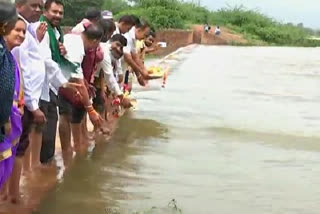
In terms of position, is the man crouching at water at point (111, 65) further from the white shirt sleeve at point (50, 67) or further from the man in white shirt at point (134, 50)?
the white shirt sleeve at point (50, 67)

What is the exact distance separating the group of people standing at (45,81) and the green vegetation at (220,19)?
126ft

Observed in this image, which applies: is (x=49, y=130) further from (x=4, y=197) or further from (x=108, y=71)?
(x=108, y=71)

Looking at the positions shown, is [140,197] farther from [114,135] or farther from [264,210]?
[114,135]

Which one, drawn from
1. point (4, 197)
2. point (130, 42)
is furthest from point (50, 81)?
point (130, 42)

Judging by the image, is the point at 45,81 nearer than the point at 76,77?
Yes

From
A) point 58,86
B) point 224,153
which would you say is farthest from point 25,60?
point 224,153

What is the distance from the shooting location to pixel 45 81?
19.5 feet

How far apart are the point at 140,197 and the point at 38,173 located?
896mm

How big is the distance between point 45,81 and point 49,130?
49cm

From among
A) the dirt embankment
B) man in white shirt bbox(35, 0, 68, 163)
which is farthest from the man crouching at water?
the dirt embankment

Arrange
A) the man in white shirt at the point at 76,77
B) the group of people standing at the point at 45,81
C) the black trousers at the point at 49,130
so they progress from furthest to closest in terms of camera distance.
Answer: the man in white shirt at the point at 76,77 → the black trousers at the point at 49,130 → the group of people standing at the point at 45,81

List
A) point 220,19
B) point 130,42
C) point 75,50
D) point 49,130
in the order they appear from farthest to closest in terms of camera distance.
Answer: point 220,19, point 130,42, point 75,50, point 49,130

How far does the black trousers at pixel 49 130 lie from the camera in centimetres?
616

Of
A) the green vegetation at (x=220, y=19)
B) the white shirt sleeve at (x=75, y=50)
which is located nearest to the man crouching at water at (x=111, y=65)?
the white shirt sleeve at (x=75, y=50)
